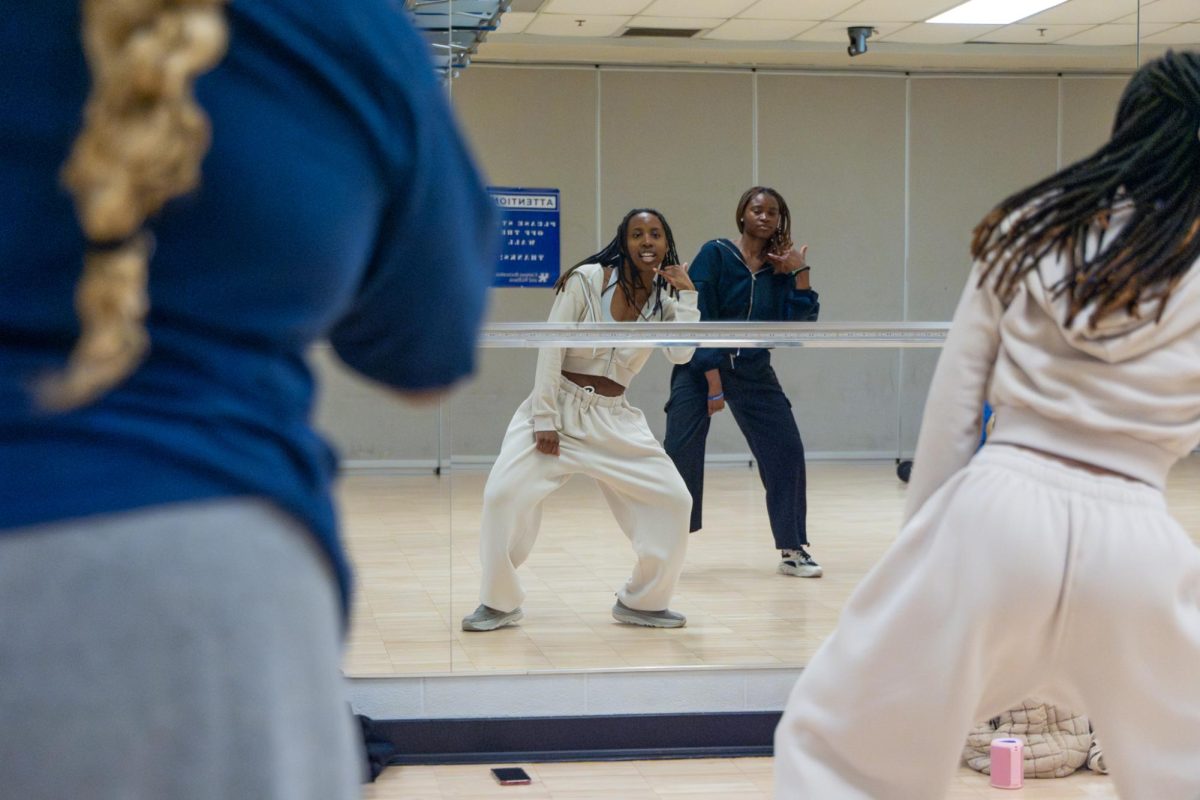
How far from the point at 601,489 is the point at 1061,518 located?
254 centimetres

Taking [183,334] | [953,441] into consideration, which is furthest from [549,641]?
[183,334]

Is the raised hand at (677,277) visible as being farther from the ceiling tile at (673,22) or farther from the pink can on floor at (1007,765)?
the pink can on floor at (1007,765)

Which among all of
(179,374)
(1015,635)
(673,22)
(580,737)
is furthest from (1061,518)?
(673,22)

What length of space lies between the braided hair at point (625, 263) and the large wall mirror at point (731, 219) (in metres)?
0.04

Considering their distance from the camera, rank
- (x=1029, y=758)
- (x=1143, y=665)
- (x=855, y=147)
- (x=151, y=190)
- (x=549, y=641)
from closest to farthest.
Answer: (x=151, y=190) < (x=1143, y=665) < (x=1029, y=758) < (x=549, y=641) < (x=855, y=147)

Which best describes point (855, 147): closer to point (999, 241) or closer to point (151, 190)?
point (999, 241)

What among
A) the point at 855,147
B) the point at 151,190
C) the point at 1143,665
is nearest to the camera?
the point at 151,190

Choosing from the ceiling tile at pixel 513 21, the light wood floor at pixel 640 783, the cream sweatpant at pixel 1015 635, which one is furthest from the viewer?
→ the ceiling tile at pixel 513 21

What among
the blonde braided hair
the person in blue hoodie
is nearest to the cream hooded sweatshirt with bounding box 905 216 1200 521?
the person in blue hoodie

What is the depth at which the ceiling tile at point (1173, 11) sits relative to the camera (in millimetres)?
5441

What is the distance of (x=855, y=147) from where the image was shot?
17.8ft

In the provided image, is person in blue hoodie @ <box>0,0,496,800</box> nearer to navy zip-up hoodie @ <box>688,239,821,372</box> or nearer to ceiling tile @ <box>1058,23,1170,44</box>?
navy zip-up hoodie @ <box>688,239,821,372</box>

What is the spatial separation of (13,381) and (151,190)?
5.0 inches

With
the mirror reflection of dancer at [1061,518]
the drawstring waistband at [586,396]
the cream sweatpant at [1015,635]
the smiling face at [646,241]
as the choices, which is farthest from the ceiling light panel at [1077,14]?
the cream sweatpant at [1015,635]
